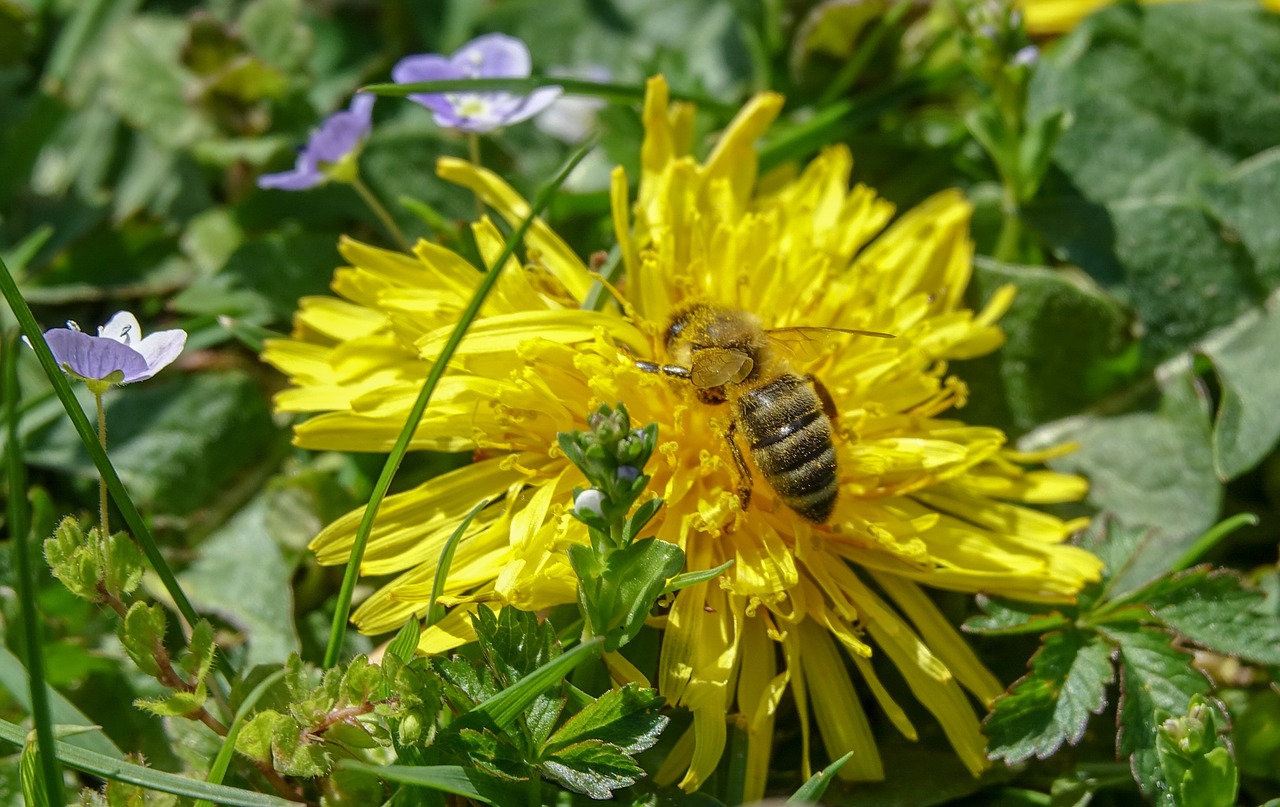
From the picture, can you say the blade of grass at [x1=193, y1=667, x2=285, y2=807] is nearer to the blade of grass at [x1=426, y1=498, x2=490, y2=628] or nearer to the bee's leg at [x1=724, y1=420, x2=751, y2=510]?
the blade of grass at [x1=426, y1=498, x2=490, y2=628]

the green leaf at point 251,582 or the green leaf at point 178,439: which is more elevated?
the green leaf at point 178,439

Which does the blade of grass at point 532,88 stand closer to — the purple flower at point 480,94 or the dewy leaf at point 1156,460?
the purple flower at point 480,94

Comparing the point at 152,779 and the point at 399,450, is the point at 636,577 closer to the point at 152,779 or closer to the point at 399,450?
the point at 399,450

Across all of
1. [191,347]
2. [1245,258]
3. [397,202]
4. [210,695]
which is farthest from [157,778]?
[1245,258]

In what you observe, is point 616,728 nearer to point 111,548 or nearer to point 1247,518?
point 111,548

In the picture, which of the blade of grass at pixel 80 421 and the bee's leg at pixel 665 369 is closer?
the blade of grass at pixel 80 421

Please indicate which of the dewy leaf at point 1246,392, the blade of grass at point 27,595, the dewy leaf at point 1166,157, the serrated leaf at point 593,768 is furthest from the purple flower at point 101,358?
the dewy leaf at point 1246,392
